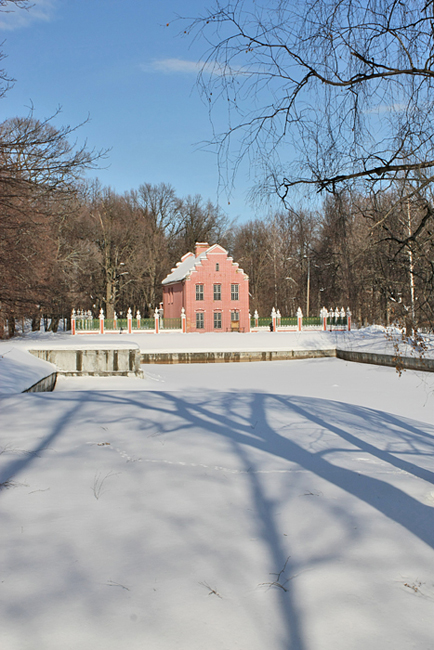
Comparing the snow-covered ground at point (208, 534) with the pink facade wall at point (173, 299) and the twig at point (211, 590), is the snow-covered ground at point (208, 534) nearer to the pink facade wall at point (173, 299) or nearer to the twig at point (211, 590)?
the twig at point (211, 590)

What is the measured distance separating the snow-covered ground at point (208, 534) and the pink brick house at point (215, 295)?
30.6 meters

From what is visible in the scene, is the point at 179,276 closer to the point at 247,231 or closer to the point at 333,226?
the point at 247,231

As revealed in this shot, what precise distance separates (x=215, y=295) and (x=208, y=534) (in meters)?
34.2

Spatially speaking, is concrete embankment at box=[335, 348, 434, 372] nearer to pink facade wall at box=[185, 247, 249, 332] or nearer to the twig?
pink facade wall at box=[185, 247, 249, 332]

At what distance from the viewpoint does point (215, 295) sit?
37.4 meters

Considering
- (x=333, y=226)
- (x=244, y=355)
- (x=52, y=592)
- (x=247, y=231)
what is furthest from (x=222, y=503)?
(x=247, y=231)

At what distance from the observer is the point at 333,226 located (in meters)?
4.43

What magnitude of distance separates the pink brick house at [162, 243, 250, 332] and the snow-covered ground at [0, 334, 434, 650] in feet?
100

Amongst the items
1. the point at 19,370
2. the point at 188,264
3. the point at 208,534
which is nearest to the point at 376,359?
the point at 19,370

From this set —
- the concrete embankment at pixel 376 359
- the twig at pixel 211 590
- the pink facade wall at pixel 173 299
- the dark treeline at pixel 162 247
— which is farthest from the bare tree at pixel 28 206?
the concrete embankment at pixel 376 359

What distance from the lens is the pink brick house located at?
1454 inches

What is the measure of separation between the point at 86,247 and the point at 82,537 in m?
38.3

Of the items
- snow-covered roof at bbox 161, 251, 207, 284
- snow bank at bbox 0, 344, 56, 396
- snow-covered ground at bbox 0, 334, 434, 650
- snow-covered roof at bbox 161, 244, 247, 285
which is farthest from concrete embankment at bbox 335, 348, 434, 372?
snow-covered ground at bbox 0, 334, 434, 650

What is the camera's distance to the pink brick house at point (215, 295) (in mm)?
36938
